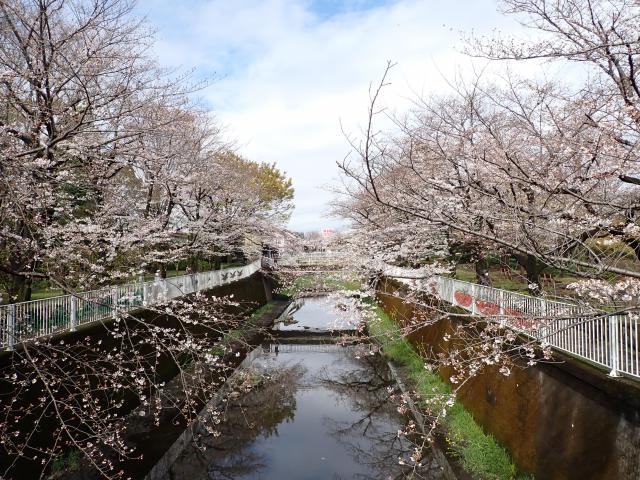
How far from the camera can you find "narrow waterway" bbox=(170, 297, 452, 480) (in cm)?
833

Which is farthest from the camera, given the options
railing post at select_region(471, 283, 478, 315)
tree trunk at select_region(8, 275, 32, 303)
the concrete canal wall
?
railing post at select_region(471, 283, 478, 315)

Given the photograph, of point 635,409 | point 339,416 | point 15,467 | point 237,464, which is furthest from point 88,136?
point 635,409

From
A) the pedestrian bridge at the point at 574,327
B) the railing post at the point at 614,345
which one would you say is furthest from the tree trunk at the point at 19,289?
the railing post at the point at 614,345

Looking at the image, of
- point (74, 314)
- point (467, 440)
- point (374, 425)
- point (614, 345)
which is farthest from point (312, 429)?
point (614, 345)

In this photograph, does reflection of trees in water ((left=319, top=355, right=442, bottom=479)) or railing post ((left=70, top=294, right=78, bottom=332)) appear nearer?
reflection of trees in water ((left=319, top=355, right=442, bottom=479))

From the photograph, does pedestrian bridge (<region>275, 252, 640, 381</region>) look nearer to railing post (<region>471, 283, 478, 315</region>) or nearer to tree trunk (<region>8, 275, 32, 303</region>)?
railing post (<region>471, 283, 478, 315</region>)

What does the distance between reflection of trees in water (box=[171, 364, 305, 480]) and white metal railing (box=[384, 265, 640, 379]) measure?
14.4 feet

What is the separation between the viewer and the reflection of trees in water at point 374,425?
8.23m

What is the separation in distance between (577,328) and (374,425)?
577cm

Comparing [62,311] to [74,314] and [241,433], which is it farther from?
[241,433]

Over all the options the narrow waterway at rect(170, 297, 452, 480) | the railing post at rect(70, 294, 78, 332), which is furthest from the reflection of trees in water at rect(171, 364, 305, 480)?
the railing post at rect(70, 294, 78, 332)

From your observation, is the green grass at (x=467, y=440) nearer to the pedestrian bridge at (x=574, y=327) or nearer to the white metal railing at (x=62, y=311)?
the pedestrian bridge at (x=574, y=327)

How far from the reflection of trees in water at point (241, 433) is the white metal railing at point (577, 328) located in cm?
440

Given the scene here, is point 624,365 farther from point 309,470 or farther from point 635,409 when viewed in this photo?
point 309,470
